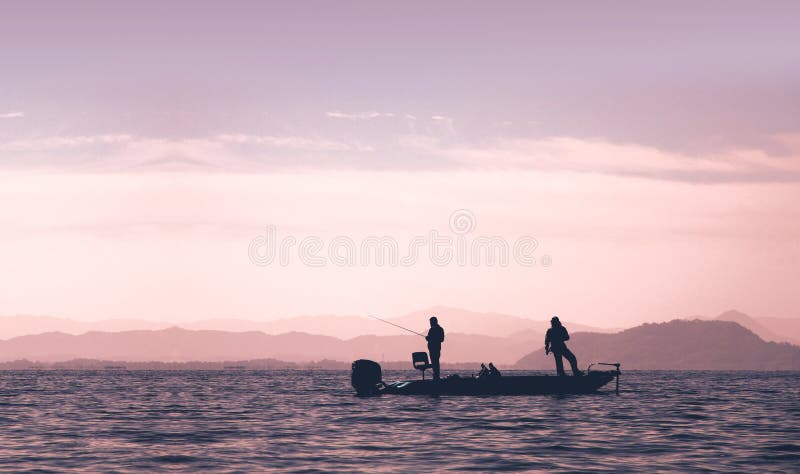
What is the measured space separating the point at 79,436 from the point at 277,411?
1145 centimetres

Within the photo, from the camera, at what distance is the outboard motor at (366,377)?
40375 mm

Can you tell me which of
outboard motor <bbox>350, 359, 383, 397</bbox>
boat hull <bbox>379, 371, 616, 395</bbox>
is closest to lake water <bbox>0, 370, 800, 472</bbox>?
boat hull <bbox>379, 371, 616, 395</bbox>

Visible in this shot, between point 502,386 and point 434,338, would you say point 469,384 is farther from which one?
point 434,338

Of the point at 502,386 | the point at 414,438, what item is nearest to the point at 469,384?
the point at 502,386

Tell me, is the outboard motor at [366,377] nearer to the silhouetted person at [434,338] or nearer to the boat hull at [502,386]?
the boat hull at [502,386]

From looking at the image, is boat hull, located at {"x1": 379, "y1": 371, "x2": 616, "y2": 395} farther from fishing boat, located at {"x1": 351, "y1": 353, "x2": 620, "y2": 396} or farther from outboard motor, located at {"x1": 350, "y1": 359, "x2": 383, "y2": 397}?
outboard motor, located at {"x1": 350, "y1": 359, "x2": 383, "y2": 397}

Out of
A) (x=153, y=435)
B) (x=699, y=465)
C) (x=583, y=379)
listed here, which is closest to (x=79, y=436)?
(x=153, y=435)

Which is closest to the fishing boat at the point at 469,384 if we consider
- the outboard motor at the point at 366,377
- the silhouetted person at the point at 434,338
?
the outboard motor at the point at 366,377

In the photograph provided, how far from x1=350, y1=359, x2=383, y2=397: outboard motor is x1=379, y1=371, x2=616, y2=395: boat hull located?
0.60m

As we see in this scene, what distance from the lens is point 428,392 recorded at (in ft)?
132

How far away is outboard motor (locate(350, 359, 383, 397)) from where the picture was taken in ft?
132

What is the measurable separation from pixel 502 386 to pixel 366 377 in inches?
232

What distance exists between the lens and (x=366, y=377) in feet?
132

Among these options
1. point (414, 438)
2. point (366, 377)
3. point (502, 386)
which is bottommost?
point (414, 438)
